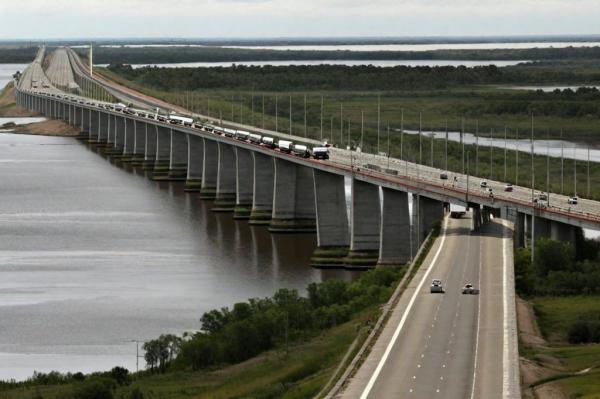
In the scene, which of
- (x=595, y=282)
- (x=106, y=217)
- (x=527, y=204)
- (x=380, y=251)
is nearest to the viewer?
(x=595, y=282)

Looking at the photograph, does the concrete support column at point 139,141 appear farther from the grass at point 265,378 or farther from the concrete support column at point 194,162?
the grass at point 265,378

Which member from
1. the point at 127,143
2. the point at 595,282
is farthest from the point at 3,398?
the point at 127,143

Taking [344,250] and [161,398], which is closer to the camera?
[161,398]

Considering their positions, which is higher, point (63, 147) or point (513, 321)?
point (63, 147)

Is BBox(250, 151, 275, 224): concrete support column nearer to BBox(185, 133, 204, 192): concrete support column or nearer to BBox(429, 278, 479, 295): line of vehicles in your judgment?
BBox(185, 133, 204, 192): concrete support column

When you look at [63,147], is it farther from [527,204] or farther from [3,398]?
[3,398]

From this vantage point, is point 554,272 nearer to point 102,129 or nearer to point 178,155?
point 178,155
